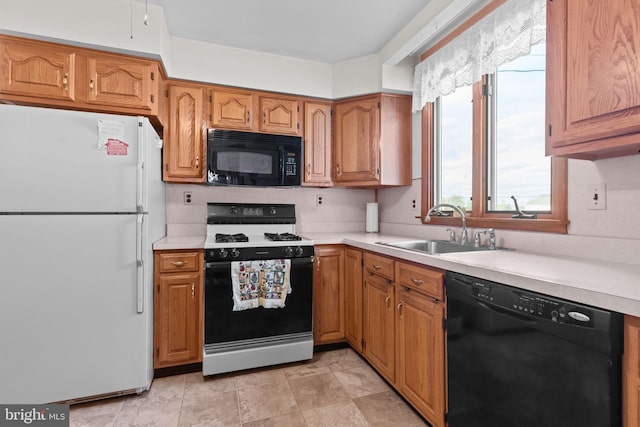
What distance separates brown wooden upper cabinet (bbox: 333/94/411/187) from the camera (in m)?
2.74

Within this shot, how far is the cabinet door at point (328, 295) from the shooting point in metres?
2.46

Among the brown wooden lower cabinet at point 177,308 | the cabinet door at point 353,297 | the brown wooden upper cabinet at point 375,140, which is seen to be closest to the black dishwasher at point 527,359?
the cabinet door at point 353,297

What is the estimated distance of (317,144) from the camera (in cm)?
289

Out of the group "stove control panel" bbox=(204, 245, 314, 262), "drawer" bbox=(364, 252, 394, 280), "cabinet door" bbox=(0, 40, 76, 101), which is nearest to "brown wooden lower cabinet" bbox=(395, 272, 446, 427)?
"drawer" bbox=(364, 252, 394, 280)

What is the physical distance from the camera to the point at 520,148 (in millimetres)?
1835

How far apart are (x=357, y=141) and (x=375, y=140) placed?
18 centimetres

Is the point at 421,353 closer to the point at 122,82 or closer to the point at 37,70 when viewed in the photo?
the point at 122,82

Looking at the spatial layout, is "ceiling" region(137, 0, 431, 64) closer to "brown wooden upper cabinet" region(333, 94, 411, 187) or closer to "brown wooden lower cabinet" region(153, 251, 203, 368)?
"brown wooden upper cabinet" region(333, 94, 411, 187)

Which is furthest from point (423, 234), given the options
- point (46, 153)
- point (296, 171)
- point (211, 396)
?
point (46, 153)

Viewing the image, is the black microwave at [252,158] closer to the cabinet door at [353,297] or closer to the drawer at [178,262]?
the drawer at [178,262]

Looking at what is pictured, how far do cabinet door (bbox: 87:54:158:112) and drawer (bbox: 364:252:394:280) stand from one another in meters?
1.83

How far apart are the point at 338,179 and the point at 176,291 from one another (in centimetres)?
166

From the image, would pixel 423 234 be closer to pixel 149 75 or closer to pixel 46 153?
pixel 149 75

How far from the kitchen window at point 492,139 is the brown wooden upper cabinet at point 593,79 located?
1.19 feet
